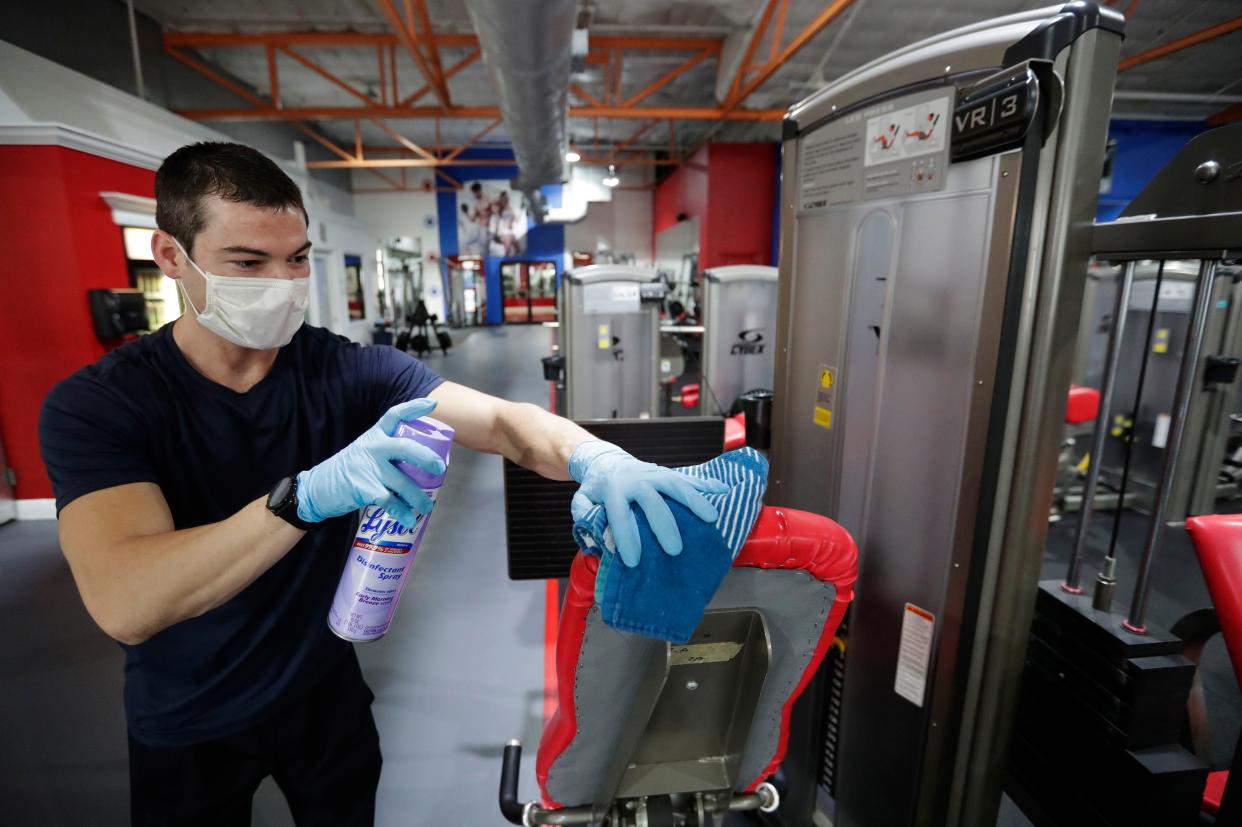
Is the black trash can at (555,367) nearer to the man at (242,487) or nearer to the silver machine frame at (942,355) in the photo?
the silver machine frame at (942,355)

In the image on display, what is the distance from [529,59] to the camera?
393 cm

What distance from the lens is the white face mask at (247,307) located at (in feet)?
3.80

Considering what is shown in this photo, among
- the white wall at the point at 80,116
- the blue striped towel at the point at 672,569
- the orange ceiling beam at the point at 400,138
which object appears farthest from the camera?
the orange ceiling beam at the point at 400,138

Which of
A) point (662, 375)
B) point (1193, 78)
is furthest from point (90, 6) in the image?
point (1193, 78)

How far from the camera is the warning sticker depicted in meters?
1.37

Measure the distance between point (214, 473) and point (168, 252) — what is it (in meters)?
0.45

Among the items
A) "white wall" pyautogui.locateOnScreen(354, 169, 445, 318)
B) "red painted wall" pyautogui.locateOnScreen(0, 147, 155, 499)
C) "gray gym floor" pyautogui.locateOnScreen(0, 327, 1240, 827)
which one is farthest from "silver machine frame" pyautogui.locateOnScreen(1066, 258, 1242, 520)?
"white wall" pyautogui.locateOnScreen(354, 169, 445, 318)

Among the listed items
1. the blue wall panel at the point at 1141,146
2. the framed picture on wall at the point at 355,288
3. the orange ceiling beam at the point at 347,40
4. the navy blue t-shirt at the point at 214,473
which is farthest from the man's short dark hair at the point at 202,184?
the blue wall panel at the point at 1141,146

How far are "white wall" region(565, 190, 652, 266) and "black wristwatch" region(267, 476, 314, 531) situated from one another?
16.8m

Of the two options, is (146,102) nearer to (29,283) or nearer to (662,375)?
(29,283)

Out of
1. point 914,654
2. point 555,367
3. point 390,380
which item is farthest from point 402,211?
point 914,654

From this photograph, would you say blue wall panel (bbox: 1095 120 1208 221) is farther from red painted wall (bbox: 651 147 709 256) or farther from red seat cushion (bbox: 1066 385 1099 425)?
red seat cushion (bbox: 1066 385 1099 425)

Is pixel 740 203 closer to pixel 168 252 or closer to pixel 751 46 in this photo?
pixel 751 46

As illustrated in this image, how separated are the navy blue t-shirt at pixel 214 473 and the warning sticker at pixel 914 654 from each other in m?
1.28
